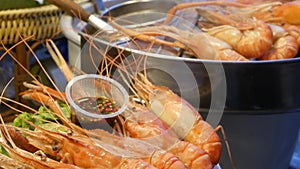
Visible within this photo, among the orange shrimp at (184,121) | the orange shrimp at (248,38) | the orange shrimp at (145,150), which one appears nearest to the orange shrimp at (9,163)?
the orange shrimp at (145,150)

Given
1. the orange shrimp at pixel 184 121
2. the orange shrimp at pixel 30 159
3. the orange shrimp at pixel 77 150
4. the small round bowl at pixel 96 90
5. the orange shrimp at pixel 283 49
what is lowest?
the orange shrimp at pixel 283 49

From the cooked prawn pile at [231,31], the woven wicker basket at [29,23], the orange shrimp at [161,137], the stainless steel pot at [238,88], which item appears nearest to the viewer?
the orange shrimp at [161,137]

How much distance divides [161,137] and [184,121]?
0.34 feet

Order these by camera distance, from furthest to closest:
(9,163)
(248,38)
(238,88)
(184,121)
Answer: (248,38) < (238,88) < (184,121) < (9,163)

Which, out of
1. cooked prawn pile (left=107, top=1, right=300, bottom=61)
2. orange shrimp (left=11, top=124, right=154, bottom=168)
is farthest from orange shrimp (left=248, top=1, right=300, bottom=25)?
orange shrimp (left=11, top=124, right=154, bottom=168)

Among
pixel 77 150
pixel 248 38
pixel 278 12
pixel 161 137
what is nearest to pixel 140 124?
pixel 161 137

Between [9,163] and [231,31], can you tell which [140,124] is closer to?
[9,163]

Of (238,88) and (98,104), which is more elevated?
(98,104)

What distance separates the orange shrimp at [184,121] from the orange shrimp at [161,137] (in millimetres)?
34

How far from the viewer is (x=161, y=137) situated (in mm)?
1109

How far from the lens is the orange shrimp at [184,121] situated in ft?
3.77

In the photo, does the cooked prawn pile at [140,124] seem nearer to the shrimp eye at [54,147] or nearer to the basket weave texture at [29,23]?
the shrimp eye at [54,147]

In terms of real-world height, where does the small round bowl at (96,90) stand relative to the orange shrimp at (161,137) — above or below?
above

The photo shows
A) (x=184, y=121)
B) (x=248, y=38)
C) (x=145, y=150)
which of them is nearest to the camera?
(x=145, y=150)
